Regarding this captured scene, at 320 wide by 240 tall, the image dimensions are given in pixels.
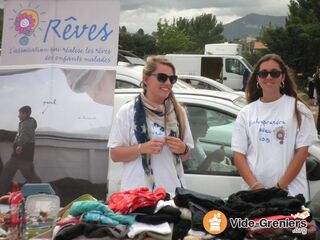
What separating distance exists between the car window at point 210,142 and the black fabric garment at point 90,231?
1.63 metres

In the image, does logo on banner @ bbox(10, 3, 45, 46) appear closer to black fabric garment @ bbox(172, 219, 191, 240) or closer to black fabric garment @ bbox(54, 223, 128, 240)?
black fabric garment @ bbox(54, 223, 128, 240)

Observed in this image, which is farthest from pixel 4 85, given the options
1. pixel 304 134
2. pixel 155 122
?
pixel 304 134

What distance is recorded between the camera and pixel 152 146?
9.63 ft

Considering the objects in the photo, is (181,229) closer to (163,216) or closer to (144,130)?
(163,216)

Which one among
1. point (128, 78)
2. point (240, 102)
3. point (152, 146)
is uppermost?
point (128, 78)

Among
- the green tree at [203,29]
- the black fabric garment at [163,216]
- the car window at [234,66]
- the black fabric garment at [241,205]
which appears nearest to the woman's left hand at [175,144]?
the black fabric garment at [241,205]

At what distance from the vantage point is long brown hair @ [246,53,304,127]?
326 centimetres

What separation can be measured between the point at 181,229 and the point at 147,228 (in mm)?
184

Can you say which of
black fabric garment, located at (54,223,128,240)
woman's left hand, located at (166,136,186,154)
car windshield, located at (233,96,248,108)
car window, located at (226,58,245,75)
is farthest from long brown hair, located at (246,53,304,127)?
car window, located at (226,58,245,75)

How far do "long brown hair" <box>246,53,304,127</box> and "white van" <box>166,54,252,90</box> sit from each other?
18419 millimetres

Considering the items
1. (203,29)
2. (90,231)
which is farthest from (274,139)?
(203,29)

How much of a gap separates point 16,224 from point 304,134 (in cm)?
196

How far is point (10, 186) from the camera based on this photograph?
3.66 m

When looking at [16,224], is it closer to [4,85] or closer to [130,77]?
[4,85]
